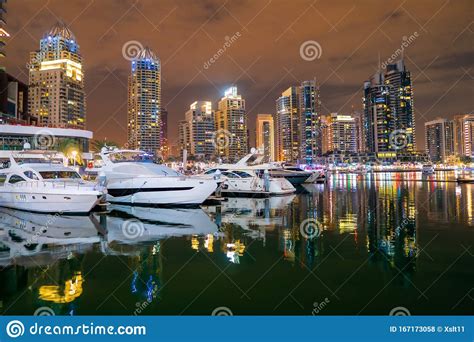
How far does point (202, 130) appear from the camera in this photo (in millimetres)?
166125

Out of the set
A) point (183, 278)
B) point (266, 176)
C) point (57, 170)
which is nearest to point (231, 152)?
point (266, 176)

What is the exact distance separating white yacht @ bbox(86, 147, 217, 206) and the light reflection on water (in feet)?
17.2

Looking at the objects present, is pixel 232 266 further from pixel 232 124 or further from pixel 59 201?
pixel 232 124

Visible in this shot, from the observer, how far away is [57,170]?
20.1m

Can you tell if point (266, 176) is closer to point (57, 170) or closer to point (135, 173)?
point (135, 173)

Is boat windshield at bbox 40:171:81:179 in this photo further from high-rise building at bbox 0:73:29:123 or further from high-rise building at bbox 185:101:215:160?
high-rise building at bbox 185:101:215:160

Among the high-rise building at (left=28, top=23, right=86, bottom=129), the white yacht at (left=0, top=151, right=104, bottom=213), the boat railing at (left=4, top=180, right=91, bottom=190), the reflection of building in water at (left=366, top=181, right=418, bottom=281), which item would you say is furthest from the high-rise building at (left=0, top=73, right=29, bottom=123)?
the reflection of building in water at (left=366, top=181, right=418, bottom=281)

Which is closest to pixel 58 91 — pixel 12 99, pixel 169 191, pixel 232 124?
pixel 232 124

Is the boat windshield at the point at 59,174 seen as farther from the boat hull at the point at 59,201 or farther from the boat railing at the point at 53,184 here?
the boat hull at the point at 59,201

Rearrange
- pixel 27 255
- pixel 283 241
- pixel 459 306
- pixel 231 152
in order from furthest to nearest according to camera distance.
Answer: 1. pixel 231 152
2. pixel 283 241
3. pixel 27 255
4. pixel 459 306

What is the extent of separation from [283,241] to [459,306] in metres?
6.05

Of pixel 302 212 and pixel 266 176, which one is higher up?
pixel 266 176

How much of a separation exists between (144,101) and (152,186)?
508 feet

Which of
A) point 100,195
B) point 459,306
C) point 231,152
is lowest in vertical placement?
point 459,306
